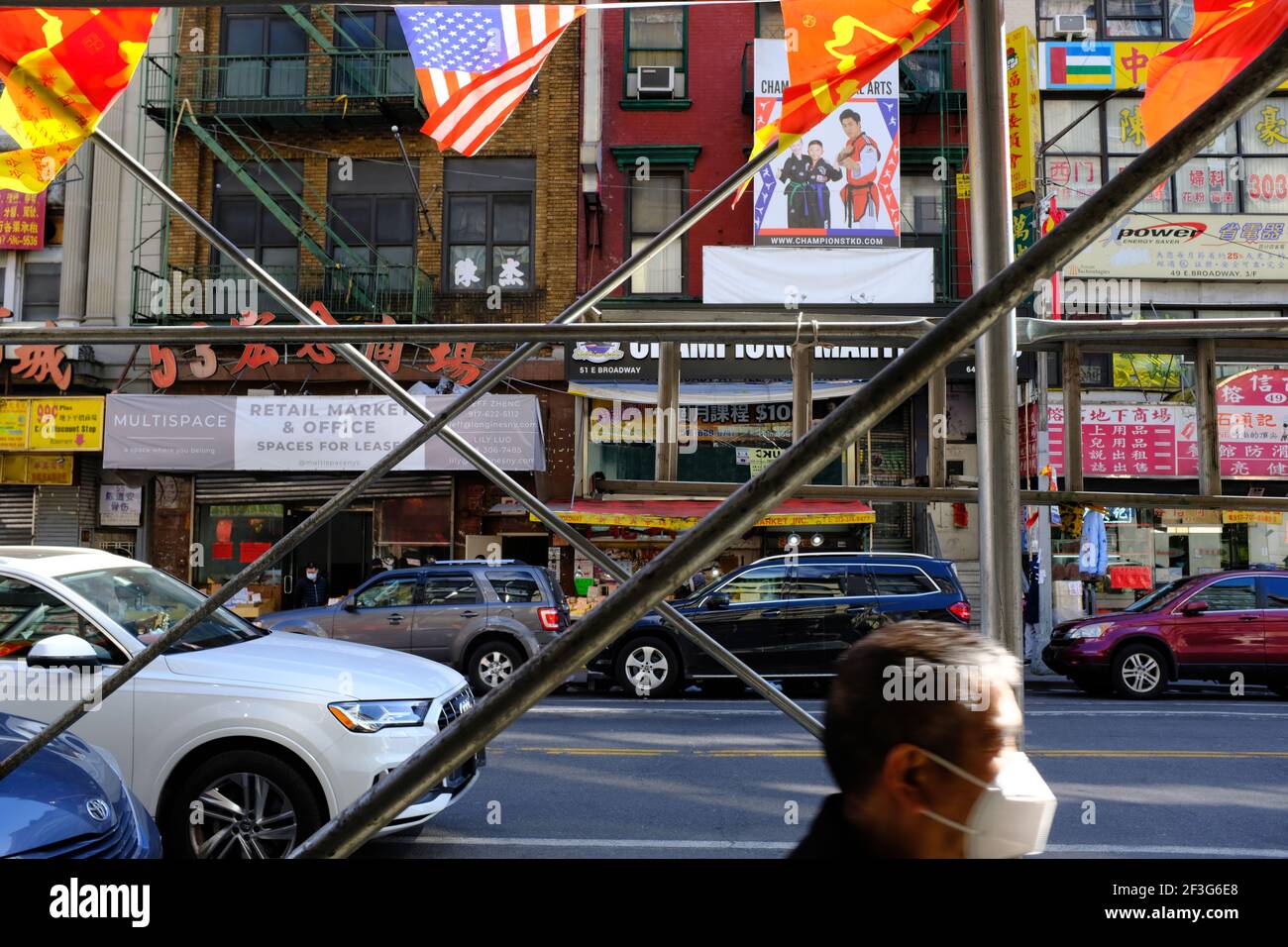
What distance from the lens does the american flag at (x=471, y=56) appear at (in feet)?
14.0

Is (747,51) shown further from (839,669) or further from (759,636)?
(839,669)

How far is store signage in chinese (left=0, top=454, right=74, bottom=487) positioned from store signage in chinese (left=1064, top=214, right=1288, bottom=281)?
18.9m

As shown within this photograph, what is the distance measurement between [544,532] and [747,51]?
32.8 feet

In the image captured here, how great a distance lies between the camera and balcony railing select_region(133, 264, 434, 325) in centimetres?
1862

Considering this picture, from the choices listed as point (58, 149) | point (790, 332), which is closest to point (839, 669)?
point (790, 332)

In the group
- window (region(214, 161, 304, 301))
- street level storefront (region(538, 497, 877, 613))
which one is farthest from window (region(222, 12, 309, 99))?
street level storefront (region(538, 497, 877, 613))

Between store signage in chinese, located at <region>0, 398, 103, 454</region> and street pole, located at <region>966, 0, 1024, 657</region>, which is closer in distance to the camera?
street pole, located at <region>966, 0, 1024, 657</region>

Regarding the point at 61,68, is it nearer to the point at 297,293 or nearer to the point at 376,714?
the point at 376,714

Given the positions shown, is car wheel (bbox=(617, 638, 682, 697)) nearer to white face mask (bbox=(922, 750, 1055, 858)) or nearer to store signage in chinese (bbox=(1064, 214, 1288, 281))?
store signage in chinese (bbox=(1064, 214, 1288, 281))

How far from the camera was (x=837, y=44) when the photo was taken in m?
3.62

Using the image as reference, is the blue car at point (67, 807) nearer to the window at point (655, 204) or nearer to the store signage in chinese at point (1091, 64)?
the window at point (655, 204)

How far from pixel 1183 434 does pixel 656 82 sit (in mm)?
11575

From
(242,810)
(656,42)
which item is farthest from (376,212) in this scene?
(242,810)

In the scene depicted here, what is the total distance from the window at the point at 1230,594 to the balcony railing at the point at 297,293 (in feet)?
44.4
